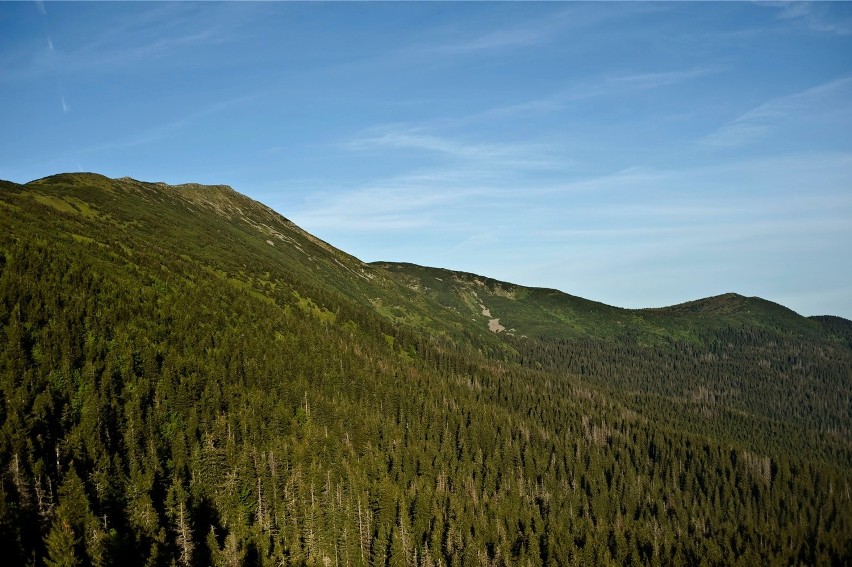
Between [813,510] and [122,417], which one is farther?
[813,510]

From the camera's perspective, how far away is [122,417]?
110062 mm

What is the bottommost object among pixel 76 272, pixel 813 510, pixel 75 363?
pixel 813 510

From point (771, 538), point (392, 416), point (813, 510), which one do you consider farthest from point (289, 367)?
point (813, 510)

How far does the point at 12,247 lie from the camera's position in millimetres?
135000

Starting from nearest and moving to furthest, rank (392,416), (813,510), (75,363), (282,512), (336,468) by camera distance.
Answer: (282,512) → (75,363) → (336,468) → (392,416) → (813,510)

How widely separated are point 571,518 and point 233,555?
331 ft

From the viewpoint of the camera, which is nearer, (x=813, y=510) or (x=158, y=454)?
(x=158, y=454)

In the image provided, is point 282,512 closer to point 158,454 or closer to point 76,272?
point 158,454

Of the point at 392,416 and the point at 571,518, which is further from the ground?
the point at 392,416

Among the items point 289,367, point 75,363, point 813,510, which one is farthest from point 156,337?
point 813,510

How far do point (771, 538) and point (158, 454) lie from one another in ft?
494

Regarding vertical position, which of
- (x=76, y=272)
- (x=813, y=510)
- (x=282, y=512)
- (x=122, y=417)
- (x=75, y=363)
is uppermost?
(x=76, y=272)

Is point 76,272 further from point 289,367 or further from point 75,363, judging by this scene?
point 289,367

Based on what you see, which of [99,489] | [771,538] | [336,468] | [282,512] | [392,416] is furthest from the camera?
[392,416]
